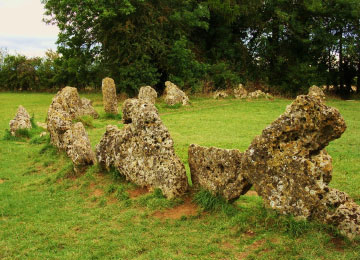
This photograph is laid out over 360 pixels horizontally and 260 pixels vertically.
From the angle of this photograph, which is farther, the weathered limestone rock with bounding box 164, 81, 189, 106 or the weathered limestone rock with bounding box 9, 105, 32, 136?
the weathered limestone rock with bounding box 164, 81, 189, 106

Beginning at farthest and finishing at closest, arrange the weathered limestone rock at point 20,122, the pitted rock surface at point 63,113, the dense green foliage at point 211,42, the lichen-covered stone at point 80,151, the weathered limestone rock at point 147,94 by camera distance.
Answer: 1. the dense green foliage at point 211,42
2. the weathered limestone rock at point 147,94
3. the weathered limestone rock at point 20,122
4. the pitted rock surface at point 63,113
5. the lichen-covered stone at point 80,151

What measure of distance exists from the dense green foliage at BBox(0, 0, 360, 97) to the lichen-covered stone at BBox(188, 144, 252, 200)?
65.5 feet

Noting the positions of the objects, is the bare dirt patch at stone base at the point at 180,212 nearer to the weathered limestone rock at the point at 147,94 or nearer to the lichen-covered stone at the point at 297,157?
the lichen-covered stone at the point at 297,157

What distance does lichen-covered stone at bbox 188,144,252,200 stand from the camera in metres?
6.95

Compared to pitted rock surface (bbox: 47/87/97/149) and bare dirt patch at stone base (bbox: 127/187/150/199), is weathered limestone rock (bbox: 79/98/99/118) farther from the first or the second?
bare dirt patch at stone base (bbox: 127/187/150/199)

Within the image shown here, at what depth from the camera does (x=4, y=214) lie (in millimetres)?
7902

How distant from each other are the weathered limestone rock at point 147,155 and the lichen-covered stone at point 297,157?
6.11 ft

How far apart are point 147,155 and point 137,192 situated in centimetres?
84

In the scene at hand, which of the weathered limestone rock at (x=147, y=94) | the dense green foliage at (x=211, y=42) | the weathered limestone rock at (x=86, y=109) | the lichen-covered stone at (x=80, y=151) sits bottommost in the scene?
the lichen-covered stone at (x=80, y=151)

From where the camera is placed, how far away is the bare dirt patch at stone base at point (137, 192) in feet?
26.9

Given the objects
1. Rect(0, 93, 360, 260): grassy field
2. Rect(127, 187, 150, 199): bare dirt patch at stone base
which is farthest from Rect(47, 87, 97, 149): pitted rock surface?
Rect(127, 187, 150, 199): bare dirt patch at stone base

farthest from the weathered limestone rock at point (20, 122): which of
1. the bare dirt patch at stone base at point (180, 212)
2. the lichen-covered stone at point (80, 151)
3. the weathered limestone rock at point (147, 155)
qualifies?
the bare dirt patch at stone base at point (180, 212)

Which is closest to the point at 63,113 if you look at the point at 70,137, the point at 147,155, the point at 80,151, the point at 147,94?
the point at 70,137

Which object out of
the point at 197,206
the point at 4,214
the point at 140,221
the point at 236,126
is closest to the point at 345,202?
the point at 197,206
